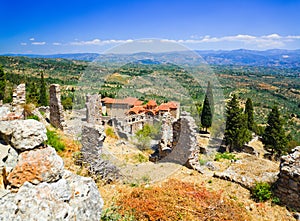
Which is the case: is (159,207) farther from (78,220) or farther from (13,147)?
(13,147)

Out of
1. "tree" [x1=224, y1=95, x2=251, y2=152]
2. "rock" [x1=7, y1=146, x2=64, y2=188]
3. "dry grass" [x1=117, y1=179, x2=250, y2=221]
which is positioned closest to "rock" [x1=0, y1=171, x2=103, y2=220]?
"rock" [x1=7, y1=146, x2=64, y2=188]

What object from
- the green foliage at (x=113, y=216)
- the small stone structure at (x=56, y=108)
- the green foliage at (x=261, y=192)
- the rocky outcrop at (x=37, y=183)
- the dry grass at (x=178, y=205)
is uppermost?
the rocky outcrop at (x=37, y=183)

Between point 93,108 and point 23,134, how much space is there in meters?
11.7

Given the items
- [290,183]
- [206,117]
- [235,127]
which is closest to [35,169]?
[290,183]

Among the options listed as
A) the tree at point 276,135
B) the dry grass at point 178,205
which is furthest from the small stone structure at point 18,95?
the tree at point 276,135

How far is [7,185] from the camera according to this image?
10.3 ft

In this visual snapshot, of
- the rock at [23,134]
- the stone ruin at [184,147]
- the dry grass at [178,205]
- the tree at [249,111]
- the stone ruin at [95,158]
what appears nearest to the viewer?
the rock at [23,134]

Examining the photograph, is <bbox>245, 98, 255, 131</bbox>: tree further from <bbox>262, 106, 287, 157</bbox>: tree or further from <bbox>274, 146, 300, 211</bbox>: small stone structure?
<bbox>274, 146, 300, 211</bbox>: small stone structure

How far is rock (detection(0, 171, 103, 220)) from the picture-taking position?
104 inches

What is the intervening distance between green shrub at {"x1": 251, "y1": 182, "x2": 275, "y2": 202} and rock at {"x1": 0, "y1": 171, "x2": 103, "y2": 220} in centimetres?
637

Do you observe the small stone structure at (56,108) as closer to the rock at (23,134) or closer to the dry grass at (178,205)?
the dry grass at (178,205)

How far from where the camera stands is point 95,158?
8578 millimetres

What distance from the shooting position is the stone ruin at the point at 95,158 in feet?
27.1

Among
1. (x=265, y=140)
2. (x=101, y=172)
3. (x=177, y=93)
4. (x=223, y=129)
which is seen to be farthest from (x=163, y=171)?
(x=177, y=93)
